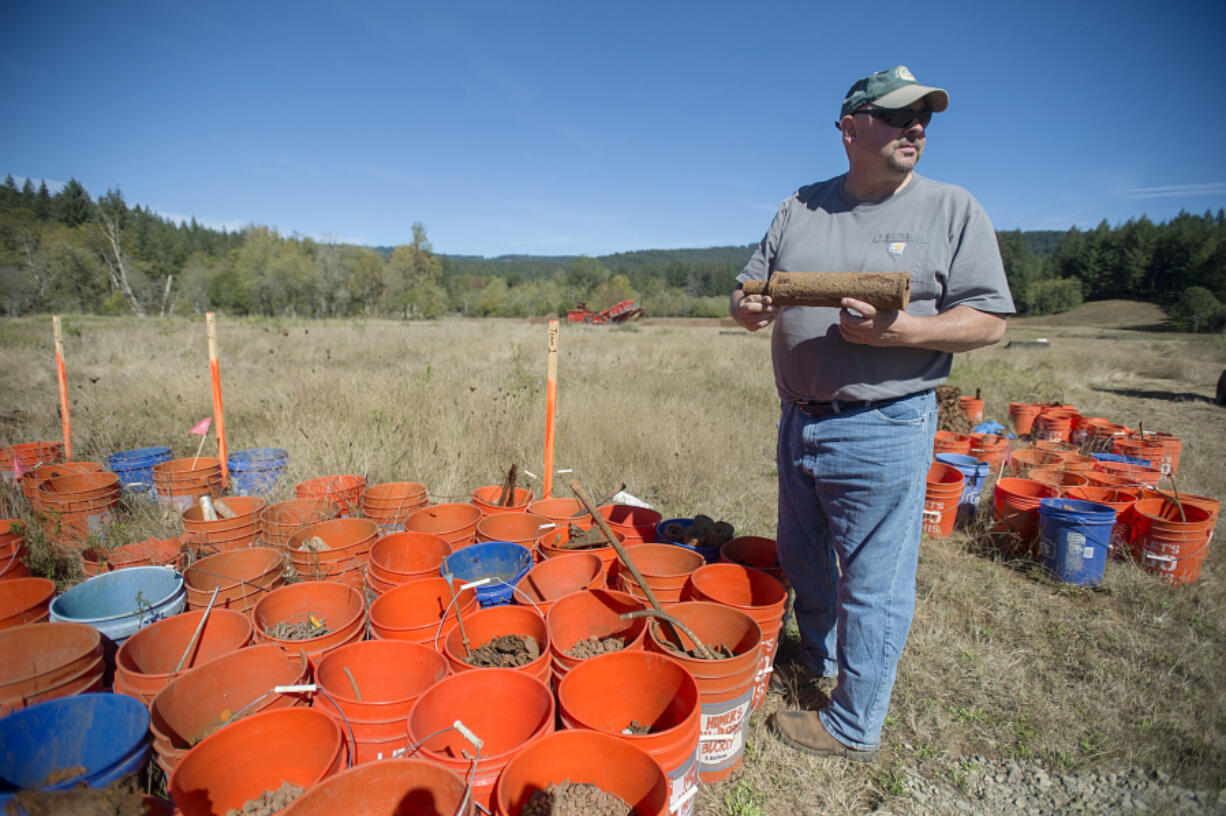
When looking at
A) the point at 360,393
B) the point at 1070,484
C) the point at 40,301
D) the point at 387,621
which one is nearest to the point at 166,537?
the point at 387,621

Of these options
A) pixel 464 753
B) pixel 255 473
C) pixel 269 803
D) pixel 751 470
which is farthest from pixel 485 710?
pixel 751 470

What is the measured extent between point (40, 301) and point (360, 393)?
41103mm

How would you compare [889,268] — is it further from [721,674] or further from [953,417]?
[953,417]

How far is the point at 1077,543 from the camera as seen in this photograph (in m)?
3.70

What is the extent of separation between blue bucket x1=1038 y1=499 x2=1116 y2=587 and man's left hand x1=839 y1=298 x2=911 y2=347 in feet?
10.6

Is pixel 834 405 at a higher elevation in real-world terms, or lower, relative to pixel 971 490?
higher

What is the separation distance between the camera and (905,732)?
2.35 m

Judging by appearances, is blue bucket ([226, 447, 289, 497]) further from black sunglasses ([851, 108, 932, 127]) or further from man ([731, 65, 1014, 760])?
black sunglasses ([851, 108, 932, 127])

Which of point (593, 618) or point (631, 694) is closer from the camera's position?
point (631, 694)

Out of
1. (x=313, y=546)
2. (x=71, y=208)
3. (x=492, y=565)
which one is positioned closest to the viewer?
(x=313, y=546)

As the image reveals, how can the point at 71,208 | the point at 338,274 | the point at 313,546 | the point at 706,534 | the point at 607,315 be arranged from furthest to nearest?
1. the point at 71,208
2. the point at 338,274
3. the point at 607,315
4. the point at 706,534
5. the point at 313,546

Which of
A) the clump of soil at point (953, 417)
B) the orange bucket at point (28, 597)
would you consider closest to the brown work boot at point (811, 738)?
the orange bucket at point (28, 597)

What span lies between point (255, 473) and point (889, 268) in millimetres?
4591

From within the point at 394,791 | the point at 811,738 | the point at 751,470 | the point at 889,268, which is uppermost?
the point at 889,268
